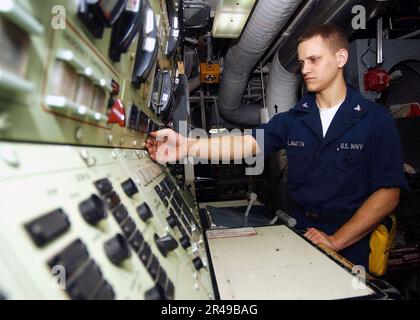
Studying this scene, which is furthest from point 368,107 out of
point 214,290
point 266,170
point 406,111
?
point 266,170

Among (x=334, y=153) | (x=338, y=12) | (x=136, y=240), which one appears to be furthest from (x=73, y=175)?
(x=338, y=12)

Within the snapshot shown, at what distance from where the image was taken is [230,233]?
1.32 metres

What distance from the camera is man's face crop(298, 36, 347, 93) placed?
64.5 inches

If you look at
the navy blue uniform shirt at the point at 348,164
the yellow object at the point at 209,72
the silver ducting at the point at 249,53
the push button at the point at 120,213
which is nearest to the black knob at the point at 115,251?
the push button at the point at 120,213

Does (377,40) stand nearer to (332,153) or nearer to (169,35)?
(332,153)

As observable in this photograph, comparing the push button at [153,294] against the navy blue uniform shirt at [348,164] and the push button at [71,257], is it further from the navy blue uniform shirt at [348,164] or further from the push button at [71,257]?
the navy blue uniform shirt at [348,164]

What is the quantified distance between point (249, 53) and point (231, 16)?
46 centimetres

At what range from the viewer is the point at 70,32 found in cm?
59

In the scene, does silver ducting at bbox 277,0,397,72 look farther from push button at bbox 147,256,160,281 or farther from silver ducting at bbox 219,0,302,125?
push button at bbox 147,256,160,281

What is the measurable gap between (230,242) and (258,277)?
1.12 feet

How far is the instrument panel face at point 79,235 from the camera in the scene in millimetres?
364

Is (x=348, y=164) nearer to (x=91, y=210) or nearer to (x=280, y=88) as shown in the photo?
(x=91, y=210)

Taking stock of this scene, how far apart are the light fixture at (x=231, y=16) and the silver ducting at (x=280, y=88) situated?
690 mm

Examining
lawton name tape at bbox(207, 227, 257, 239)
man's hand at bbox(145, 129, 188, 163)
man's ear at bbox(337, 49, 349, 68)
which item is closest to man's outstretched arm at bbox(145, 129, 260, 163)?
man's hand at bbox(145, 129, 188, 163)
